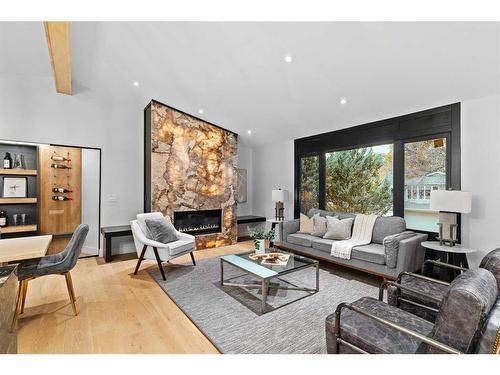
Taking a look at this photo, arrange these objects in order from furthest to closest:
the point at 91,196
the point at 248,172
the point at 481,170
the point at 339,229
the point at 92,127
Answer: the point at 248,172
the point at 91,196
the point at 92,127
the point at 339,229
the point at 481,170

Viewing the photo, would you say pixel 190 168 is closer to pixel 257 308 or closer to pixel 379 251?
pixel 257 308

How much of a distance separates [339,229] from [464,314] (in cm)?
293

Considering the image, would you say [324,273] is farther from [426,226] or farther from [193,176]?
[193,176]

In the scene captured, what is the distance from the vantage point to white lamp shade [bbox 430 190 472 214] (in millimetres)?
2873

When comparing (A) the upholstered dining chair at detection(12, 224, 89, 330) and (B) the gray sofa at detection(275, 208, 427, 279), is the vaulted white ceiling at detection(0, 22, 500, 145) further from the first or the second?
(A) the upholstered dining chair at detection(12, 224, 89, 330)

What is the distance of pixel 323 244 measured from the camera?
3.95m

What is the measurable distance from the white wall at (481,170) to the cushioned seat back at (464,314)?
2363mm

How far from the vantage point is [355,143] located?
449 centimetres

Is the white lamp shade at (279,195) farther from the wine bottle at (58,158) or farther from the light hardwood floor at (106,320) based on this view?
the wine bottle at (58,158)

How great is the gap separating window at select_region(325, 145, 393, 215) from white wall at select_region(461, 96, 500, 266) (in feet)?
3.48

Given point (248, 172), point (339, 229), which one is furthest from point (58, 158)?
point (339, 229)

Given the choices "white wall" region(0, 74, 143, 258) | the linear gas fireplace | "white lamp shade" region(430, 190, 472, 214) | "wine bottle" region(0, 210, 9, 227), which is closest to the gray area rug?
"white lamp shade" region(430, 190, 472, 214)

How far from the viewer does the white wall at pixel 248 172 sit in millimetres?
6758
